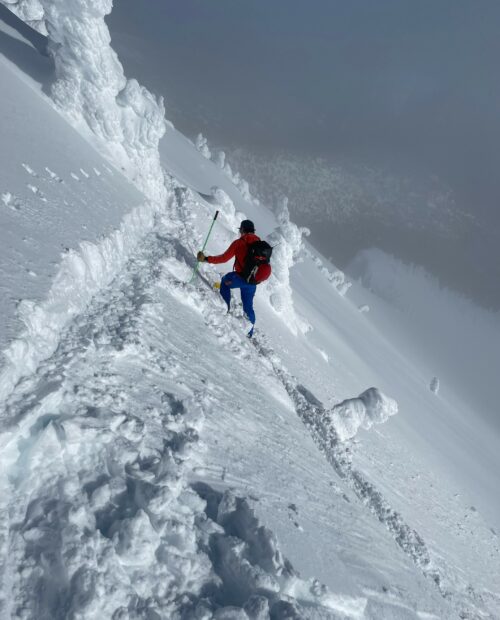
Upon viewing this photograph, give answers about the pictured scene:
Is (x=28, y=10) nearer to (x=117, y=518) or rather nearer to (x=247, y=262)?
(x=247, y=262)

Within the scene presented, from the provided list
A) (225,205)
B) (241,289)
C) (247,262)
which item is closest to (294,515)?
(247,262)

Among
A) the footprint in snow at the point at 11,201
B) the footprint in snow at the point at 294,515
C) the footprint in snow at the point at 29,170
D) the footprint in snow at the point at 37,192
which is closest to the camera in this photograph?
the footprint in snow at the point at 294,515

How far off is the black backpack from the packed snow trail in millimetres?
4614

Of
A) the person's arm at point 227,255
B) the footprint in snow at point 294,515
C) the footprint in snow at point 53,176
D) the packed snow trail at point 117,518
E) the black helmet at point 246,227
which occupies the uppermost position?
the black helmet at point 246,227

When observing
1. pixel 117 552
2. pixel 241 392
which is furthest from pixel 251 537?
pixel 241 392

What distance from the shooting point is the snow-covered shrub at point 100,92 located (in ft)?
42.0

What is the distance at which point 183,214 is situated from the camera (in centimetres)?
1523

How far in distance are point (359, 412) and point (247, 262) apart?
18.8 ft

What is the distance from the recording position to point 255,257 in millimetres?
9172

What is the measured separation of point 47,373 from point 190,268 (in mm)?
6543

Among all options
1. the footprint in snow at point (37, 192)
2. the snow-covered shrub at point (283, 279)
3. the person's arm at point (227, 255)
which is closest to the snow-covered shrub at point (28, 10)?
the snow-covered shrub at point (283, 279)

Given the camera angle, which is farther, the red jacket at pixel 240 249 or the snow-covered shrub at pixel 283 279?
the snow-covered shrub at pixel 283 279

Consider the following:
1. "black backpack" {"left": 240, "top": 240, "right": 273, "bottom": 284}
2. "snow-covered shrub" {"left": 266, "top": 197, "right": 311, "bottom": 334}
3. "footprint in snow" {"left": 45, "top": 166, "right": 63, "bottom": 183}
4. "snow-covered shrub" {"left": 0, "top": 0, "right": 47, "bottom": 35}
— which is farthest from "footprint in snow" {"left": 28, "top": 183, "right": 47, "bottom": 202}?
"snow-covered shrub" {"left": 0, "top": 0, "right": 47, "bottom": 35}

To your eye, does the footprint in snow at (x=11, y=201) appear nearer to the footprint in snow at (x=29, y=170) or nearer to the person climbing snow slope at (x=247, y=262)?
→ the footprint in snow at (x=29, y=170)
